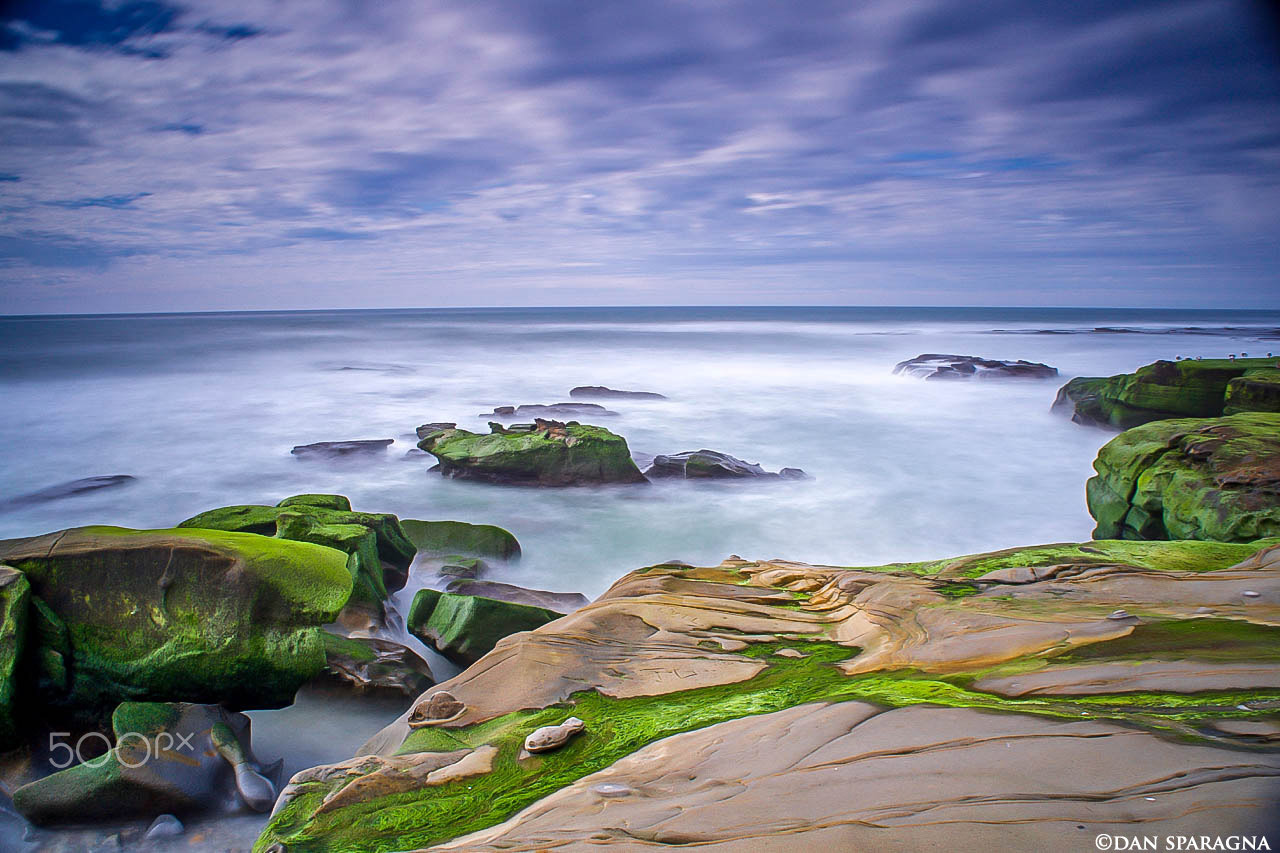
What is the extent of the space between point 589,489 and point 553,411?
7.37m

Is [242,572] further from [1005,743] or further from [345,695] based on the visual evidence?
[1005,743]

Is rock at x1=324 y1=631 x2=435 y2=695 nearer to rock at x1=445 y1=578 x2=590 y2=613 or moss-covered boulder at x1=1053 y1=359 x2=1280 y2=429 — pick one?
rock at x1=445 y1=578 x2=590 y2=613

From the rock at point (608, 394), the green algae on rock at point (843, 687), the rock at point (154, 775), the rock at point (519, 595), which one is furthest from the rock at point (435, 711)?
the rock at point (608, 394)

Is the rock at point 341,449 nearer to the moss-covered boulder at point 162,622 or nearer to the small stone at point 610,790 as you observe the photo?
the moss-covered boulder at point 162,622

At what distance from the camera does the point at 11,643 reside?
4227 millimetres

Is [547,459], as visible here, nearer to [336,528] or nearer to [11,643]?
[336,528]

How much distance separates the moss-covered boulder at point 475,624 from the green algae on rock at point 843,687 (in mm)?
942

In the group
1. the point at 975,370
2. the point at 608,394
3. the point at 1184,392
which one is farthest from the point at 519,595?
the point at 975,370

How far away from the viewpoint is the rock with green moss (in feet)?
13.4

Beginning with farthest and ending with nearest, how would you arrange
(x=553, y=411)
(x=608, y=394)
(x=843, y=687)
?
(x=608, y=394) < (x=553, y=411) < (x=843, y=687)

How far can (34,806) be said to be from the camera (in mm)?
3580

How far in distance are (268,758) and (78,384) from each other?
28609 millimetres

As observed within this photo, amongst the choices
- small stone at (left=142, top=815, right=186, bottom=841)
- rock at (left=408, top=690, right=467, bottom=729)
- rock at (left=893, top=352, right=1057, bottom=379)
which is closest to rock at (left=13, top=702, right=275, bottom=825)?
small stone at (left=142, top=815, right=186, bottom=841)

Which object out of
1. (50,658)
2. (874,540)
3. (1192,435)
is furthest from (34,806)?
(1192,435)
